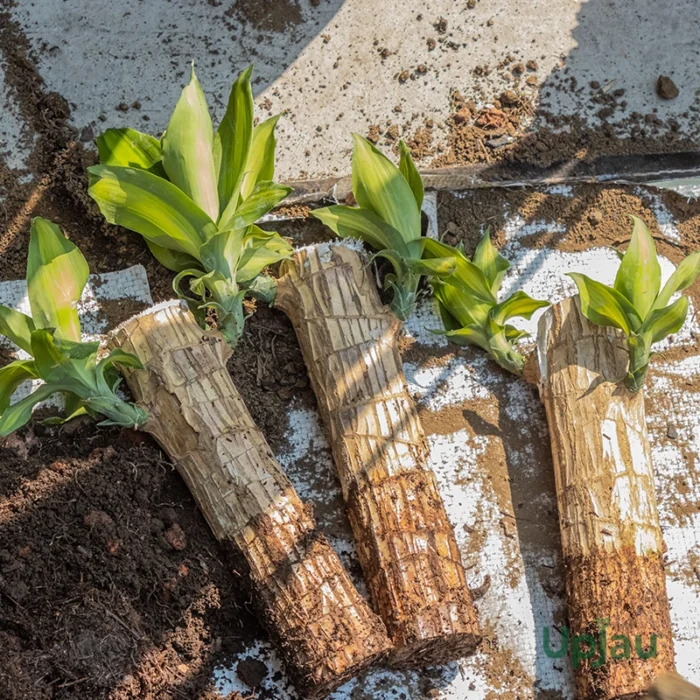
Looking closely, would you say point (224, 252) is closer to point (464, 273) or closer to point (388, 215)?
point (388, 215)

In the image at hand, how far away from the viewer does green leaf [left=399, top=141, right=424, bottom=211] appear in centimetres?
216

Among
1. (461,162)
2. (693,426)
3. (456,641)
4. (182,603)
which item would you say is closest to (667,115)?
(461,162)

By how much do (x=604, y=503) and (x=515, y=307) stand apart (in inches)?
19.9

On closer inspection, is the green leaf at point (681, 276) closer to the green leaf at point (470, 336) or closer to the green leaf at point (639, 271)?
the green leaf at point (639, 271)

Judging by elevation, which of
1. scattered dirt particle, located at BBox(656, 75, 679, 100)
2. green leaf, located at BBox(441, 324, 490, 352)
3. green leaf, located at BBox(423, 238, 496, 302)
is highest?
scattered dirt particle, located at BBox(656, 75, 679, 100)

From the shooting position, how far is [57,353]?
6.15 ft

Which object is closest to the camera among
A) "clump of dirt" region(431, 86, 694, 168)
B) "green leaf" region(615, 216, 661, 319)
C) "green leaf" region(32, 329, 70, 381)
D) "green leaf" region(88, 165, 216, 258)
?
"green leaf" region(32, 329, 70, 381)

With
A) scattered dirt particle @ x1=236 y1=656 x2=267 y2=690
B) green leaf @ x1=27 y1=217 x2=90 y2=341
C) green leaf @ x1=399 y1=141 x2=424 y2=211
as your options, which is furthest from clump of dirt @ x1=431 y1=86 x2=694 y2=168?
scattered dirt particle @ x1=236 y1=656 x2=267 y2=690

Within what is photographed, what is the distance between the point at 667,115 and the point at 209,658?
186 centimetres

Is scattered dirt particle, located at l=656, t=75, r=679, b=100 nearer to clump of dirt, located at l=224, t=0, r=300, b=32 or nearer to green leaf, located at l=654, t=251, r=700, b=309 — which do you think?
green leaf, located at l=654, t=251, r=700, b=309

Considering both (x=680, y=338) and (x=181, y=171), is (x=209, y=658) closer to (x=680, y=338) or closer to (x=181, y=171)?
(x=181, y=171)

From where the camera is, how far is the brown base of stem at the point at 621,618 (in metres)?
1.85

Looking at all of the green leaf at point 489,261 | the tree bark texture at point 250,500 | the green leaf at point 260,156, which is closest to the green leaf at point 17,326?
the tree bark texture at point 250,500


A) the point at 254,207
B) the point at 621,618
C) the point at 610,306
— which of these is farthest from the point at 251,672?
the point at 610,306
